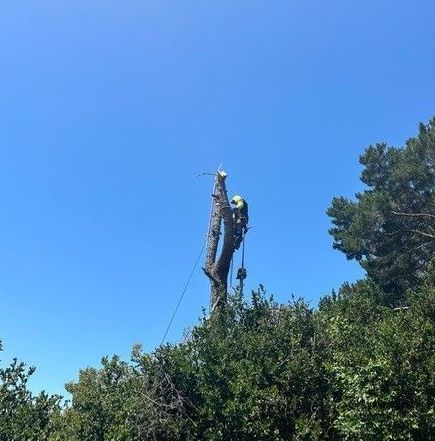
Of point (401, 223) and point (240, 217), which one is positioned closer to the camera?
point (240, 217)

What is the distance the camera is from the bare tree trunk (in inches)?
781

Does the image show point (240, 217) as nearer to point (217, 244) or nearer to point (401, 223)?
point (217, 244)

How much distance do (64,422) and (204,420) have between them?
4.32m

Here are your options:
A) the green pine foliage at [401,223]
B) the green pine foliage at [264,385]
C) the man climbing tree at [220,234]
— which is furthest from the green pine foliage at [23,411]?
the green pine foliage at [401,223]

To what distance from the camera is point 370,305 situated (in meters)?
20.1

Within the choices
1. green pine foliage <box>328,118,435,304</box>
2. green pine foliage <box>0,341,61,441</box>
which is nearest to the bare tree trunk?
green pine foliage <box>0,341,61,441</box>

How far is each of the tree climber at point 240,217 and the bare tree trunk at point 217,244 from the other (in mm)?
513

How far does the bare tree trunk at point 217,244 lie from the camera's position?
19844 millimetres

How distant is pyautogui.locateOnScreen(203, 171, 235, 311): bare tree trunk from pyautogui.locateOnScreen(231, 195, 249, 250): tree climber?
0.51 metres

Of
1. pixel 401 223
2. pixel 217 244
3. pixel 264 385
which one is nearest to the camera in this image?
pixel 264 385

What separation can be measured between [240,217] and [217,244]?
154 cm

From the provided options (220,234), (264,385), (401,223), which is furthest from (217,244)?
(401,223)

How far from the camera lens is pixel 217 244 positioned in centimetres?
2064

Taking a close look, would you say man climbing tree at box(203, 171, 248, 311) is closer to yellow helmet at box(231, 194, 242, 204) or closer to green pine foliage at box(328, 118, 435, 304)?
yellow helmet at box(231, 194, 242, 204)
